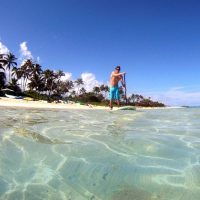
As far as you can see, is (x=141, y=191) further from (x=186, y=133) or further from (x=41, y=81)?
(x=41, y=81)

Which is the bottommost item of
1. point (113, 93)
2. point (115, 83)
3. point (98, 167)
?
point (98, 167)

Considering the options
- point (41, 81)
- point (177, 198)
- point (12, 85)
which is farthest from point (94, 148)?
point (41, 81)

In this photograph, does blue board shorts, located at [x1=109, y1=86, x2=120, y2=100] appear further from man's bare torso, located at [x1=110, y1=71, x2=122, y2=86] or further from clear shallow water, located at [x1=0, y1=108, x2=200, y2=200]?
clear shallow water, located at [x1=0, y1=108, x2=200, y2=200]

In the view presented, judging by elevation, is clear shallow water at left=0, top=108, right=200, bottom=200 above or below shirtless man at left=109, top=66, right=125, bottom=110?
below

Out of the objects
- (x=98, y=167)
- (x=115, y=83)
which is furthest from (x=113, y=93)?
(x=98, y=167)

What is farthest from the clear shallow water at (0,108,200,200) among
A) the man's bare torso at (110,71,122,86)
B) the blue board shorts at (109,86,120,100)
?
the man's bare torso at (110,71,122,86)

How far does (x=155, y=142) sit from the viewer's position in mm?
5238

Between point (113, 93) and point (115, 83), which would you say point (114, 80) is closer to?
point (115, 83)

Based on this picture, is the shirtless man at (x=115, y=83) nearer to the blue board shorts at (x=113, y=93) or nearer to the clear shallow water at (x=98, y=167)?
the blue board shorts at (x=113, y=93)

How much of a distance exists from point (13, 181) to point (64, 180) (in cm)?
61

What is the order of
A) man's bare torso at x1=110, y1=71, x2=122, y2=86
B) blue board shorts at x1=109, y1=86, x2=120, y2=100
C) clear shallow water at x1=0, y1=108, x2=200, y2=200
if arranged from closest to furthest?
clear shallow water at x1=0, y1=108, x2=200, y2=200, blue board shorts at x1=109, y1=86, x2=120, y2=100, man's bare torso at x1=110, y1=71, x2=122, y2=86

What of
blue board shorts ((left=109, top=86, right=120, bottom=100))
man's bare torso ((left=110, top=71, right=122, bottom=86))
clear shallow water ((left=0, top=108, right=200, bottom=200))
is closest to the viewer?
clear shallow water ((left=0, top=108, right=200, bottom=200))

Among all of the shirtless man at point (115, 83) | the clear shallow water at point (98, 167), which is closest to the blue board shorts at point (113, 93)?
the shirtless man at point (115, 83)

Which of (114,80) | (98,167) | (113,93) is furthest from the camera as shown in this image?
(114,80)
